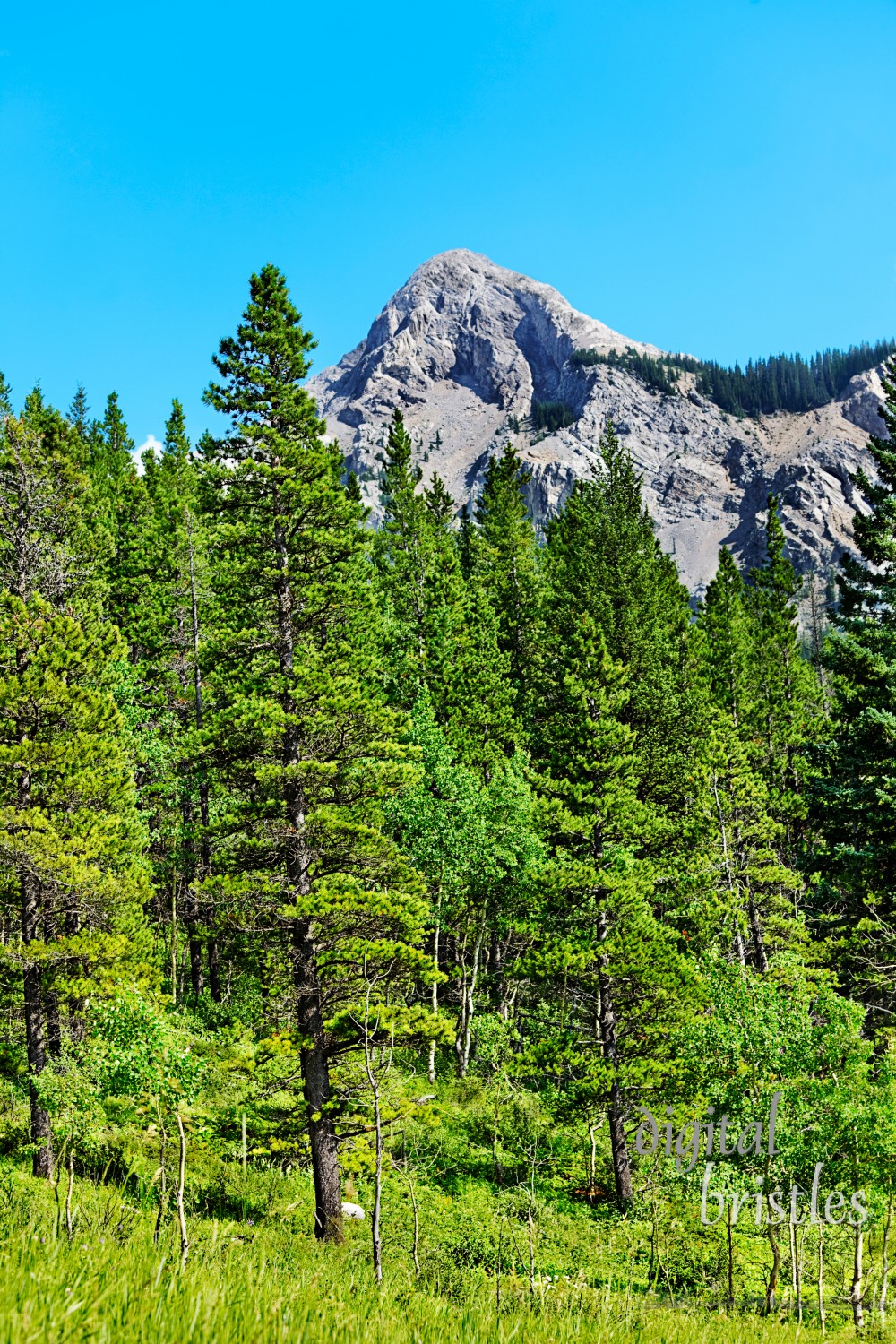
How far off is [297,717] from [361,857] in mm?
3417

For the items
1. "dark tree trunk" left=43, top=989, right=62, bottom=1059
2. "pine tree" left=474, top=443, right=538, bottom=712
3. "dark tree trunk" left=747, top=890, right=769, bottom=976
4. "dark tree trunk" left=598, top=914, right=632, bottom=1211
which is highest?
"pine tree" left=474, top=443, right=538, bottom=712

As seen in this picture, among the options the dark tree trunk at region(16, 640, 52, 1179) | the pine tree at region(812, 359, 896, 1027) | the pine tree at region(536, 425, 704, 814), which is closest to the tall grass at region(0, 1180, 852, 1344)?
the dark tree trunk at region(16, 640, 52, 1179)

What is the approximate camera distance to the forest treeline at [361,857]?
14867 mm

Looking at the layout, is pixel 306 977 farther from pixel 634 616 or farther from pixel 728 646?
pixel 728 646

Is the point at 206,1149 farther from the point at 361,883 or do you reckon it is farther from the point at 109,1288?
the point at 109,1288

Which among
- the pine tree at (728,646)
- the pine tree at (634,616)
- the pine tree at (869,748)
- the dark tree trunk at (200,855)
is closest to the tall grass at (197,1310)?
the pine tree at (634,616)

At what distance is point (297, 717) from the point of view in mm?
Answer: 16328

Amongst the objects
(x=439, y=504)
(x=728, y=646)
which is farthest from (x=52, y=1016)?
(x=439, y=504)

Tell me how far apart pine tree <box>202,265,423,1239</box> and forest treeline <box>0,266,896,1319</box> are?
80mm

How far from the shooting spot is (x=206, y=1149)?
1927 cm

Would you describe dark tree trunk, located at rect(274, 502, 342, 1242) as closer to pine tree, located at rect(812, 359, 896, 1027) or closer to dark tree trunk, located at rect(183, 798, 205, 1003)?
dark tree trunk, located at rect(183, 798, 205, 1003)

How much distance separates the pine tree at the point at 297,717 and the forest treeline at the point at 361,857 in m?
0.08

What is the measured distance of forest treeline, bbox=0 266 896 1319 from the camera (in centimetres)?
1487

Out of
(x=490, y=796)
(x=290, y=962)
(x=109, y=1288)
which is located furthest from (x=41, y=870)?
(x=109, y=1288)
